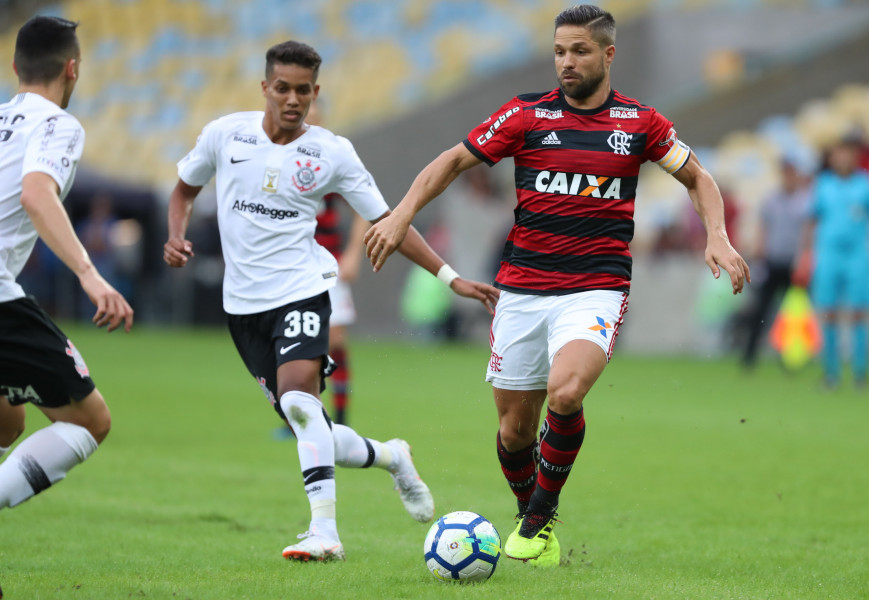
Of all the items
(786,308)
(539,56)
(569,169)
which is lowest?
(786,308)

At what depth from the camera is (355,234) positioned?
30.3ft

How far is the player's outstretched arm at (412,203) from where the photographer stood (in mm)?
5059

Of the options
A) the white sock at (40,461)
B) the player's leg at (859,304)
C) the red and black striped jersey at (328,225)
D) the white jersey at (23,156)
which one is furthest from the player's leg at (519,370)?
the player's leg at (859,304)

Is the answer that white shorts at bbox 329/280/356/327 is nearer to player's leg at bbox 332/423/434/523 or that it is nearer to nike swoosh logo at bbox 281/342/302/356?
player's leg at bbox 332/423/434/523

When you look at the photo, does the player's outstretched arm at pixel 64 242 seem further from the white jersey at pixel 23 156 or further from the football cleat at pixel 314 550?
the football cleat at pixel 314 550

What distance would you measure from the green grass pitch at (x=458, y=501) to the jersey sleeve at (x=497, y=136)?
182 cm

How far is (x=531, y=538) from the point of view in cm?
518

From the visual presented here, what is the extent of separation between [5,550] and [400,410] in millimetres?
5989

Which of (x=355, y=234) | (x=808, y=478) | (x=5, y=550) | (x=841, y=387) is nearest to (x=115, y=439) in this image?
(x=355, y=234)

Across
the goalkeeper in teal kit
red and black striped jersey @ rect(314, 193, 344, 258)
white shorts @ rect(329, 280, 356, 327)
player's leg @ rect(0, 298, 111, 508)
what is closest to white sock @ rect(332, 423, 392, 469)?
player's leg @ rect(0, 298, 111, 508)

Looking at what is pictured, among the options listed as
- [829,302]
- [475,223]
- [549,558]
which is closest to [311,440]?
[549,558]

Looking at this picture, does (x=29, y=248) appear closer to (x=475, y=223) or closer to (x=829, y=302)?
(x=829, y=302)

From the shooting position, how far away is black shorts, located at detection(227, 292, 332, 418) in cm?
548

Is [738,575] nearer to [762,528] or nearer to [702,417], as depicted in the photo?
[762,528]
